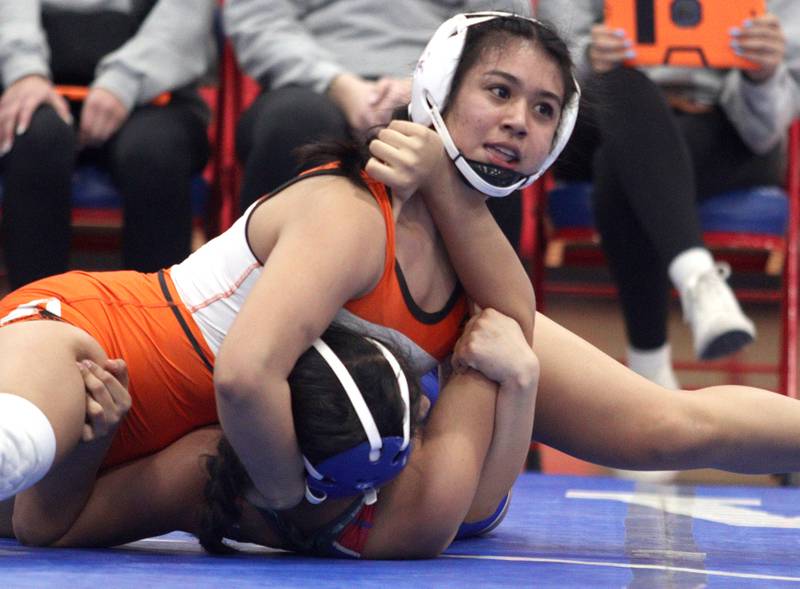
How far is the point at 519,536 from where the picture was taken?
88.4 inches

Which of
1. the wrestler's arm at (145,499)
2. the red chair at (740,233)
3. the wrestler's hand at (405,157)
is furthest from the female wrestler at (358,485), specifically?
the red chair at (740,233)

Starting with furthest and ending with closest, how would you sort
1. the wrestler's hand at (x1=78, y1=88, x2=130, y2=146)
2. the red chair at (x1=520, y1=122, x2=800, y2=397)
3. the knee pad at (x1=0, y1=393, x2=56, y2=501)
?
the red chair at (x1=520, y1=122, x2=800, y2=397)
the wrestler's hand at (x1=78, y1=88, x2=130, y2=146)
the knee pad at (x1=0, y1=393, x2=56, y2=501)

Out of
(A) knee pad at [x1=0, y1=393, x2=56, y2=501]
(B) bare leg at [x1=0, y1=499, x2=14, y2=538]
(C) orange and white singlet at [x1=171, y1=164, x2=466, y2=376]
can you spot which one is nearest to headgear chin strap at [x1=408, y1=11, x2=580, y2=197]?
(C) orange and white singlet at [x1=171, y1=164, x2=466, y2=376]

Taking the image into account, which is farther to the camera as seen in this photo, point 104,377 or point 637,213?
point 637,213

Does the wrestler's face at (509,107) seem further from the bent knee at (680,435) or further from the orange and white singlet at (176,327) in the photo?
Result: the bent knee at (680,435)

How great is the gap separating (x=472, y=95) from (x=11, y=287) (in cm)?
164

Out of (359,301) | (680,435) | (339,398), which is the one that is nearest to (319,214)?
(359,301)

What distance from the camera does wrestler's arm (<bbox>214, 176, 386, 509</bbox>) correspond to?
1.70 metres

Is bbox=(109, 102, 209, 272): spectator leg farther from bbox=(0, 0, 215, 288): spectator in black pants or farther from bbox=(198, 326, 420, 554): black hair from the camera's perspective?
bbox=(198, 326, 420, 554): black hair

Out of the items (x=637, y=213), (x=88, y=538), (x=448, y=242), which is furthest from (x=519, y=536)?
(x=637, y=213)

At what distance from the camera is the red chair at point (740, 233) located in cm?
354

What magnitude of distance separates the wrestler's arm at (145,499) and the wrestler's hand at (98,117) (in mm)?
1462

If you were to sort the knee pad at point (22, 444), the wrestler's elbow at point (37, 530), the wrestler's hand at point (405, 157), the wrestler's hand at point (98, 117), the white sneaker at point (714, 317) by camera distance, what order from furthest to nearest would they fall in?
the wrestler's hand at point (98, 117) < the white sneaker at point (714, 317) < the wrestler's elbow at point (37, 530) < the wrestler's hand at point (405, 157) < the knee pad at point (22, 444)

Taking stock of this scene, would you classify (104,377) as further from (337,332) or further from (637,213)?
(637,213)
